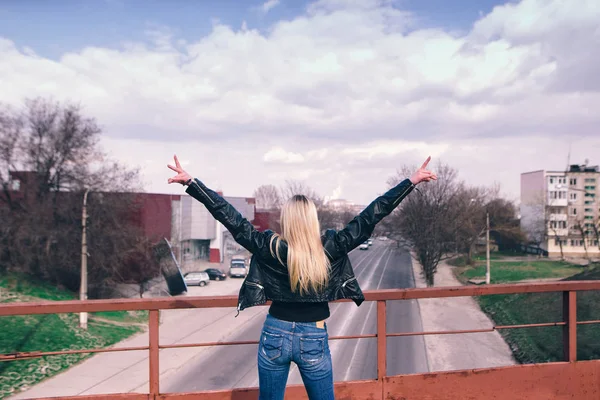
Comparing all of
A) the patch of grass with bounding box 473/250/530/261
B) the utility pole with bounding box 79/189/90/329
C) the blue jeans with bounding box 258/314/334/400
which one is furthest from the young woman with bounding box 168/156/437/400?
the patch of grass with bounding box 473/250/530/261

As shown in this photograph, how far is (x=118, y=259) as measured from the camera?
84.2 feet

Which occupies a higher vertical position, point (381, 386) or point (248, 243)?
point (248, 243)

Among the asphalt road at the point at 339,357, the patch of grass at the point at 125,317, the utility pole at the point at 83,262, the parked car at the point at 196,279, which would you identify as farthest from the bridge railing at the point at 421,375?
the parked car at the point at 196,279

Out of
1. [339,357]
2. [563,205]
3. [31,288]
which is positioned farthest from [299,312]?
[563,205]

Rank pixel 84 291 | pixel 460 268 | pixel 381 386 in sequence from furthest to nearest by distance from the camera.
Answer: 1. pixel 460 268
2. pixel 84 291
3. pixel 381 386

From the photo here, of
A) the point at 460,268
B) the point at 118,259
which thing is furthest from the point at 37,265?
the point at 460,268

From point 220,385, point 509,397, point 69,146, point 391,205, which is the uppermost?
point 69,146

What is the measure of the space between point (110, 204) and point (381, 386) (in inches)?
975

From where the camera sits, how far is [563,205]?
61031 millimetres

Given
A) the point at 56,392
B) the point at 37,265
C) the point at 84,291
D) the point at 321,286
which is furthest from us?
the point at 37,265

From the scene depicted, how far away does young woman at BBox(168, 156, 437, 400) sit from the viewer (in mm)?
2248

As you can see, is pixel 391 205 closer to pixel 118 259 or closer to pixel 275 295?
pixel 275 295

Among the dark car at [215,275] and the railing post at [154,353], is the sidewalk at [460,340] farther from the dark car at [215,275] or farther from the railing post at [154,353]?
the dark car at [215,275]

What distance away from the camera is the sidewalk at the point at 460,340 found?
17438 millimetres
